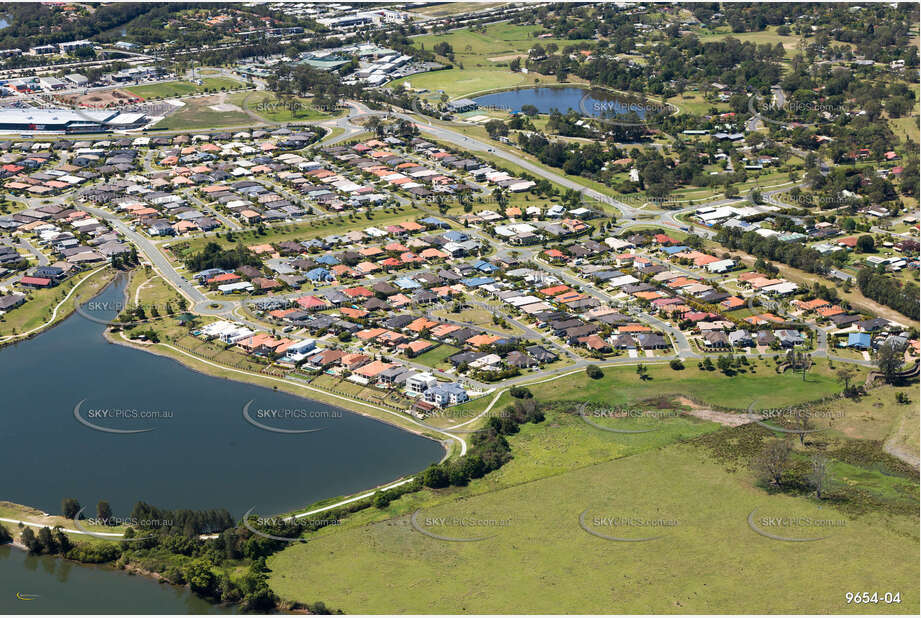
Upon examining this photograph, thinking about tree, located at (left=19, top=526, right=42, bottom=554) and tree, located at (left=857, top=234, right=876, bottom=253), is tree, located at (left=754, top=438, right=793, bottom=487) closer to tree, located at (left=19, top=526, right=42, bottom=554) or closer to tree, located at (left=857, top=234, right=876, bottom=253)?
tree, located at (left=857, top=234, right=876, bottom=253)

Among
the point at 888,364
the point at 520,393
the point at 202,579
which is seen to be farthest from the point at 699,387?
the point at 202,579

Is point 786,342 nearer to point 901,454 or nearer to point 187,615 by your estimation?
point 901,454

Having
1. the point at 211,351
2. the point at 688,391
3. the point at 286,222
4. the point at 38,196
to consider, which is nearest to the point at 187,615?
the point at 211,351

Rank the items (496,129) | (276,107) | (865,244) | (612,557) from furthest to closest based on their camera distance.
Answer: (276,107)
(496,129)
(865,244)
(612,557)

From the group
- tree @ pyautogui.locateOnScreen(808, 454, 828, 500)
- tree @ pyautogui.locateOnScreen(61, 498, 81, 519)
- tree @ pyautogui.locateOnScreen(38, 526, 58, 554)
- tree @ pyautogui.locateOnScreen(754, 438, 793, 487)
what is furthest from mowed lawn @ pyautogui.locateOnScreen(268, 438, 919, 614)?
tree @ pyautogui.locateOnScreen(61, 498, 81, 519)

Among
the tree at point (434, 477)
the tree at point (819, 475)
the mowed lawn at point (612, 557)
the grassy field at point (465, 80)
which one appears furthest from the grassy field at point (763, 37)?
the tree at point (434, 477)

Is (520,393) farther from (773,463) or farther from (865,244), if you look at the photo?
(865,244)
